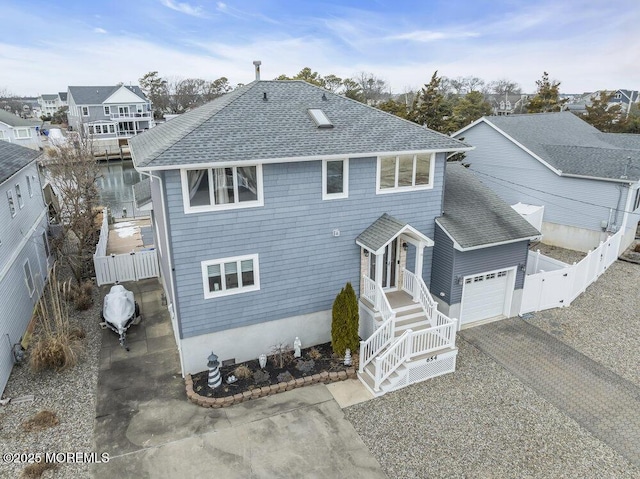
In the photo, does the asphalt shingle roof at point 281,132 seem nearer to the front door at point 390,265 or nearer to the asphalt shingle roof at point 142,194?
the front door at point 390,265

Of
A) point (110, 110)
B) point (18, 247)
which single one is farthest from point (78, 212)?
point (110, 110)

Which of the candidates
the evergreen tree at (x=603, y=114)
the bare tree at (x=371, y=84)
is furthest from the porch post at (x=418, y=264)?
the bare tree at (x=371, y=84)

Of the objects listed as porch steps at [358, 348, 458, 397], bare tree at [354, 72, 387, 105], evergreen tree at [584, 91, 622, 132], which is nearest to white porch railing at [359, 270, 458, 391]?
porch steps at [358, 348, 458, 397]

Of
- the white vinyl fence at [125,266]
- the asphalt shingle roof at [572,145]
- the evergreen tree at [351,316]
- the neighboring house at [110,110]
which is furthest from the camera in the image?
the neighboring house at [110,110]

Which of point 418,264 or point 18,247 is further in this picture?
point 18,247

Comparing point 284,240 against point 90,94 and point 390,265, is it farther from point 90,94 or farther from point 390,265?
point 90,94

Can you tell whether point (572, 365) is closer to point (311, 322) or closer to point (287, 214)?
point (311, 322)
